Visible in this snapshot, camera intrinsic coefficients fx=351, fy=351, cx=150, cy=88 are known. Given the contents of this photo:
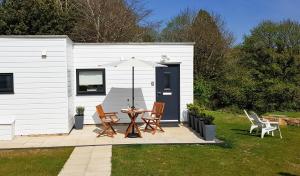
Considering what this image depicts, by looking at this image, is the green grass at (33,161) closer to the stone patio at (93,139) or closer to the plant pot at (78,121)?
the stone patio at (93,139)

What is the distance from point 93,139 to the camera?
9414mm

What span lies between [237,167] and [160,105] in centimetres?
418

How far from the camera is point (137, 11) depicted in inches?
872

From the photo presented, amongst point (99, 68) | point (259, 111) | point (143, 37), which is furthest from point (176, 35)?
point (99, 68)

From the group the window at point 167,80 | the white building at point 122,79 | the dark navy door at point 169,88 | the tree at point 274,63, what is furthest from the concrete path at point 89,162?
the tree at point 274,63

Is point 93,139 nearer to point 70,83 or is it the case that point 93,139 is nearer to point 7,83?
point 70,83

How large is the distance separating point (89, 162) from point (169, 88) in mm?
5768

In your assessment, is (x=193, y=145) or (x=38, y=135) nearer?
(x=193, y=145)

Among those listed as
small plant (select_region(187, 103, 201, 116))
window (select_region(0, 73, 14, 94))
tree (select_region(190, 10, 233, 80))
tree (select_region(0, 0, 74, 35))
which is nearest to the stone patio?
small plant (select_region(187, 103, 201, 116))

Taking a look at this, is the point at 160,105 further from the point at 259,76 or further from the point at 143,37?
the point at 143,37

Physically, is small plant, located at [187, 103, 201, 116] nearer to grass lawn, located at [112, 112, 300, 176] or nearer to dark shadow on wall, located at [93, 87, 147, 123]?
grass lawn, located at [112, 112, 300, 176]

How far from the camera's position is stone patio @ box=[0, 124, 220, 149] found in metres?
8.78

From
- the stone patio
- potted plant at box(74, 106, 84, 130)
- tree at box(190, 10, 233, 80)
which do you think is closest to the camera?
the stone patio

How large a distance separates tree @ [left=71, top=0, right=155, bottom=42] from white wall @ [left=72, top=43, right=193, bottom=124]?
936 centimetres
